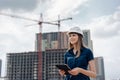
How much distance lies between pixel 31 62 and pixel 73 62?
631 feet

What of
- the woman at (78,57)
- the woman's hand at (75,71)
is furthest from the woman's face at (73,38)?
the woman's hand at (75,71)

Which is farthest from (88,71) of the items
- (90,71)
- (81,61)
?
(81,61)

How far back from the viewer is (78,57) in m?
5.80

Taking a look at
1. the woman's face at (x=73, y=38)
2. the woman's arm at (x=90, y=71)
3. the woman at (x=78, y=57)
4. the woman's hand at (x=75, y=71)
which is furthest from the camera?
the woman's face at (x=73, y=38)

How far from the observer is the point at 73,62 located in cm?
576

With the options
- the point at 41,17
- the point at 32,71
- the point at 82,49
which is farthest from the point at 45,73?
the point at 82,49

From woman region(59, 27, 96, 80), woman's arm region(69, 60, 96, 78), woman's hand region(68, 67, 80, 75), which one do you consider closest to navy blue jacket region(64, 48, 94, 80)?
woman region(59, 27, 96, 80)

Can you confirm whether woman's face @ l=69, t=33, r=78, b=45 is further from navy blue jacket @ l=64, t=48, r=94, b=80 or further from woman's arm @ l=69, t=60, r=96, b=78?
woman's arm @ l=69, t=60, r=96, b=78

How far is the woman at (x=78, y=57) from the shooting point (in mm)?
5617

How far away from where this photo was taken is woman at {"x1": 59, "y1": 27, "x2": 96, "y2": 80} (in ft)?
18.4

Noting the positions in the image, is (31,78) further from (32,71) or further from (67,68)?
(67,68)

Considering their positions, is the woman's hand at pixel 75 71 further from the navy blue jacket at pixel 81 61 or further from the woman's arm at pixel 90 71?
the navy blue jacket at pixel 81 61

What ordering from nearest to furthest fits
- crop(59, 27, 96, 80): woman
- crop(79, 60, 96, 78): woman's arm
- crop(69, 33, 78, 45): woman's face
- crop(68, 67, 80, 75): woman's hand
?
crop(68, 67, 80, 75): woman's hand < crop(79, 60, 96, 78): woman's arm < crop(59, 27, 96, 80): woman < crop(69, 33, 78, 45): woman's face

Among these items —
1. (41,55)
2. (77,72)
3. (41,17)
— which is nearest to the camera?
(77,72)
